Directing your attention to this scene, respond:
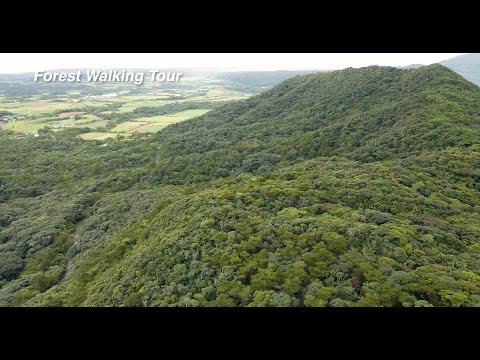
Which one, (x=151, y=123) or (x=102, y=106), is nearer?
(x=151, y=123)

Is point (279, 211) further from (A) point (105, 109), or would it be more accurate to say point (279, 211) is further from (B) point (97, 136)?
(A) point (105, 109)

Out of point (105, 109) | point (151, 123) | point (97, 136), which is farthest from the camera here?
point (105, 109)

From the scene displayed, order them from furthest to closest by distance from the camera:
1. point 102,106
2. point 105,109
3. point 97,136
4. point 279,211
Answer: point 102,106, point 105,109, point 97,136, point 279,211

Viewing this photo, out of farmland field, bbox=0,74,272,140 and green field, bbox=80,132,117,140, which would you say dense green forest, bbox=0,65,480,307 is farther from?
farmland field, bbox=0,74,272,140

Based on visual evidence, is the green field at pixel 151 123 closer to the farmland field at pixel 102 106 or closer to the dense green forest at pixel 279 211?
the farmland field at pixel 102 106

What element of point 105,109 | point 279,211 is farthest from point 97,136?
point 279,211

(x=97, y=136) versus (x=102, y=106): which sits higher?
(x=102, y=106)

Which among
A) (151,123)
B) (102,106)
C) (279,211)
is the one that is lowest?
(151,123)

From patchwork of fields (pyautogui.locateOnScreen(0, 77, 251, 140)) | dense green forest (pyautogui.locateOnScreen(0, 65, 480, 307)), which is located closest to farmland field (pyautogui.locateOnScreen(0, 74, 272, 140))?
patchwork of fields (pyautogui.locateOnScreen(0, 77, 251, 140))
